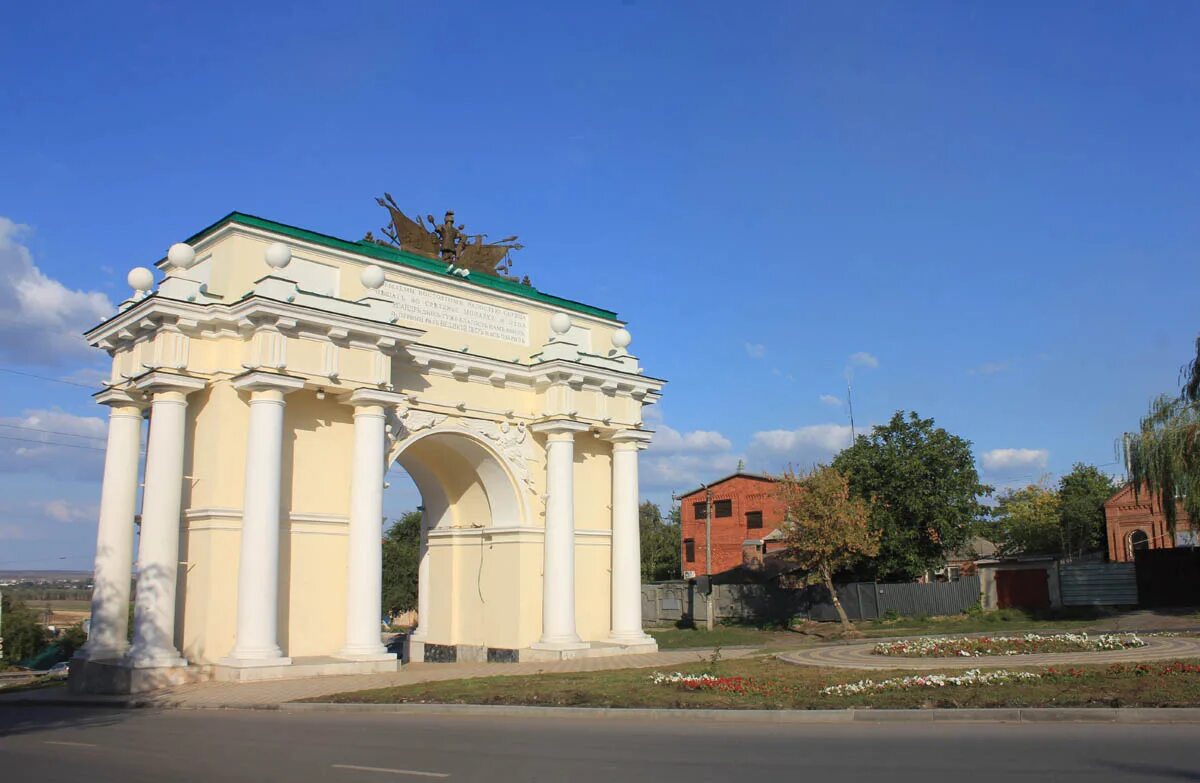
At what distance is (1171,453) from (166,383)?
79.9ft

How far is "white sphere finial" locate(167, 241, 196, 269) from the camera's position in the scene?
18.6m

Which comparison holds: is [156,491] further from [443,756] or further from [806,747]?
[806,747]

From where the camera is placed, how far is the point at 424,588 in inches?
962

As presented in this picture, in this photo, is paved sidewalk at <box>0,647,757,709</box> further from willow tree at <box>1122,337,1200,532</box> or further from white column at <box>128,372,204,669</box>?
willow tree at <box>1122,337,1200,532</box>

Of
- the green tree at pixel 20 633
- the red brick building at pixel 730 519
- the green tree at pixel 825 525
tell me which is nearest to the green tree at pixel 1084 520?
the red brick building at pixel 730 519

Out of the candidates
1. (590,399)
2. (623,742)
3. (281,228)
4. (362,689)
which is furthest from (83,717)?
(590,399)

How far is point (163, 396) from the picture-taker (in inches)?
695

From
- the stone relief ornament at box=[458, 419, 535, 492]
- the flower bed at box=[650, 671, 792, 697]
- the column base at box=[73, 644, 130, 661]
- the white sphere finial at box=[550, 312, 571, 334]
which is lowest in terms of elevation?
the flower bed at box=[650, 671, 792, 697]

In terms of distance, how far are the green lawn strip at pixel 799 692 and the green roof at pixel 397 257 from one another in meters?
9.51

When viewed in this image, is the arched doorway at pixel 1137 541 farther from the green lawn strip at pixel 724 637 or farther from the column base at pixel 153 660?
the column base at pixel 153 660

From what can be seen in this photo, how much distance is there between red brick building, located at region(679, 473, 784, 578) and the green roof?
34424 mm

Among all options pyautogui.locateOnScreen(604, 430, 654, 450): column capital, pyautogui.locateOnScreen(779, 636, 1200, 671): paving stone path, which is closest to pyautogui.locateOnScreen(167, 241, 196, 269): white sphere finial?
pyautogui.locateOnScreen(604, 430, 654, 450): column capital

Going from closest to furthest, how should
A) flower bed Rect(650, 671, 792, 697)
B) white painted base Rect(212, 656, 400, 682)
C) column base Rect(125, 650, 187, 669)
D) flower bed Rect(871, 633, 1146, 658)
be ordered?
flower bed Rect(650, 671, 792, 697) → column base Rect(125, 650, 187, 669) → white painted base Rect(212, 656, 400, 682) → flower bed Rect(871, 633, 1146, 658)

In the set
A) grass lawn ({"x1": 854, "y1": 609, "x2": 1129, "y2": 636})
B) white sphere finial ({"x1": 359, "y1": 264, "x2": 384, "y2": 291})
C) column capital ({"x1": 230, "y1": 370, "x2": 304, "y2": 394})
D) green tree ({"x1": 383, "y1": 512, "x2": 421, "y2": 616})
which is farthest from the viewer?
green tree ({"x1": 383, "y1": 512, "x2": 421, "y2": 616})
